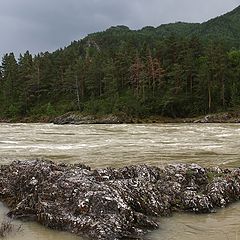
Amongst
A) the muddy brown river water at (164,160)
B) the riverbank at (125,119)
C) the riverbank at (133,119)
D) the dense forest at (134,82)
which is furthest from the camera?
the dense forest at (134,82)

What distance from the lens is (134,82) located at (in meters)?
88.8

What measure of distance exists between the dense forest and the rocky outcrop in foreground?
62.4 metres

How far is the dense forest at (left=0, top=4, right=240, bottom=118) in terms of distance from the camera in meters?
77.7

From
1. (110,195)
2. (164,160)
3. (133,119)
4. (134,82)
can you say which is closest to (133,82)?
(134,82)

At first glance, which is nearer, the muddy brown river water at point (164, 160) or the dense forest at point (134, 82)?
the muddy brown river water at point (164, 160)

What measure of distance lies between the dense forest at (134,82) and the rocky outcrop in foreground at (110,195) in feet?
205

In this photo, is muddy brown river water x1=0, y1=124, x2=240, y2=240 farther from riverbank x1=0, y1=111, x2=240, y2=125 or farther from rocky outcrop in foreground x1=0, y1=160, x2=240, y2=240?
riverbank x1=0, y1=111, x2=240, y2=125

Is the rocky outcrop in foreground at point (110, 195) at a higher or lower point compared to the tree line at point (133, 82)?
lower

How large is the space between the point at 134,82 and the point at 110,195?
78783 millimetres

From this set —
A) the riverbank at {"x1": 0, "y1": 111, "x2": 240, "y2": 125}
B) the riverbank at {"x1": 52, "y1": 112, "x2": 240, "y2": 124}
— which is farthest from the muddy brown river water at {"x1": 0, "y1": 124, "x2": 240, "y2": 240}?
the riverbank at {"x1": 0, "y1": 111, "x2": 240, "y2": 125}

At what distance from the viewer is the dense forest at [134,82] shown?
77700 mm

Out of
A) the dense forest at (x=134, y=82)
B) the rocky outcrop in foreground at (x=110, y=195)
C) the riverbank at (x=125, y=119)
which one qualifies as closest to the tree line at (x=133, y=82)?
the dense forest at (x=134, y=82)

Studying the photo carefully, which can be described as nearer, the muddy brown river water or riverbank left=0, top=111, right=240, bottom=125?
the muddy brown river water

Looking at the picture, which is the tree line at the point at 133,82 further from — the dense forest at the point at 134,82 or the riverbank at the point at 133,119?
the riverbank at the point at 133,119
